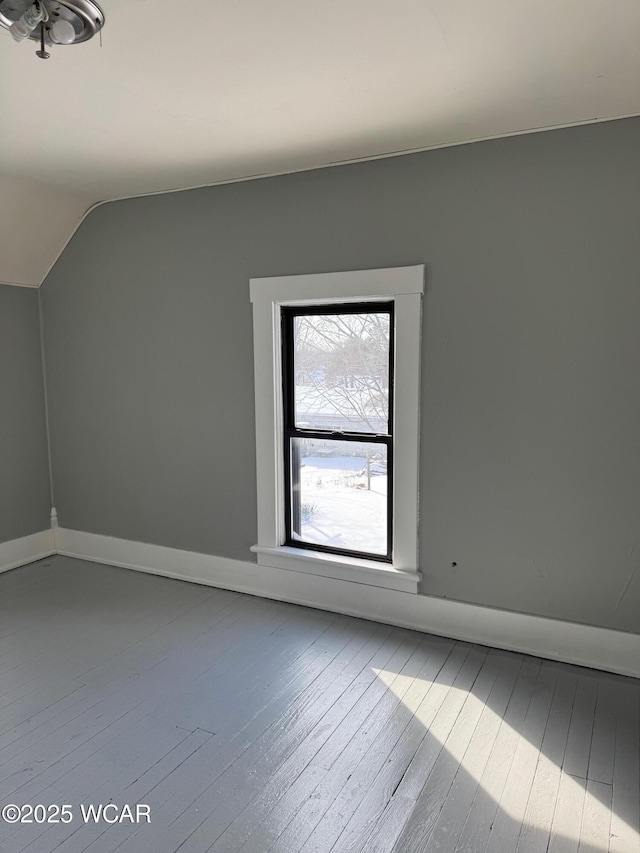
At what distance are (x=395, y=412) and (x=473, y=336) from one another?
0.54m

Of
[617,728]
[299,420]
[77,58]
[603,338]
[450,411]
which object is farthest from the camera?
[299,420]

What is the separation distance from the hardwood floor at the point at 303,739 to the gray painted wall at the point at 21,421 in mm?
1031

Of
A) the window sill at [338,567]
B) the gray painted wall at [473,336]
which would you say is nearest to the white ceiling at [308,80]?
the gray painted wall at [473,336]

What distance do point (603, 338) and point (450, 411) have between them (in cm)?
75

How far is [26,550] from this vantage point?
4.15 m

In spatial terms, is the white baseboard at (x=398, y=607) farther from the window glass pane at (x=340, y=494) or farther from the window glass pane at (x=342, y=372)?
the window glass pane at (x=342, y=372)

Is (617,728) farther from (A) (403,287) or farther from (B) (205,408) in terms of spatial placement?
(B) (205,408)

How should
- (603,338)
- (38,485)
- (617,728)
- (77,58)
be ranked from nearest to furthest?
(77,58)
(617,728)
(603,338)
(38,485)

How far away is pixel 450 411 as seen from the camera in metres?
2.94

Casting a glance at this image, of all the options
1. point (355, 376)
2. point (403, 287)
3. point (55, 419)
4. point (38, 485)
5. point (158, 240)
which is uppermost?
point (158, 240)

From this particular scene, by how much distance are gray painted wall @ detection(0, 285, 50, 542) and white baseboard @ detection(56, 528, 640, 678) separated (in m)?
0.46

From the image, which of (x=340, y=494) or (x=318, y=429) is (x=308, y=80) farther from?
(x=340, y=494)

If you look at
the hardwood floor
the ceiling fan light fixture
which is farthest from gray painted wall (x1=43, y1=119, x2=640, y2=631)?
the ceiling fan light fixture

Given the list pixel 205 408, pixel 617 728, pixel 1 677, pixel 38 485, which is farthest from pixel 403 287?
pixel 38 485
